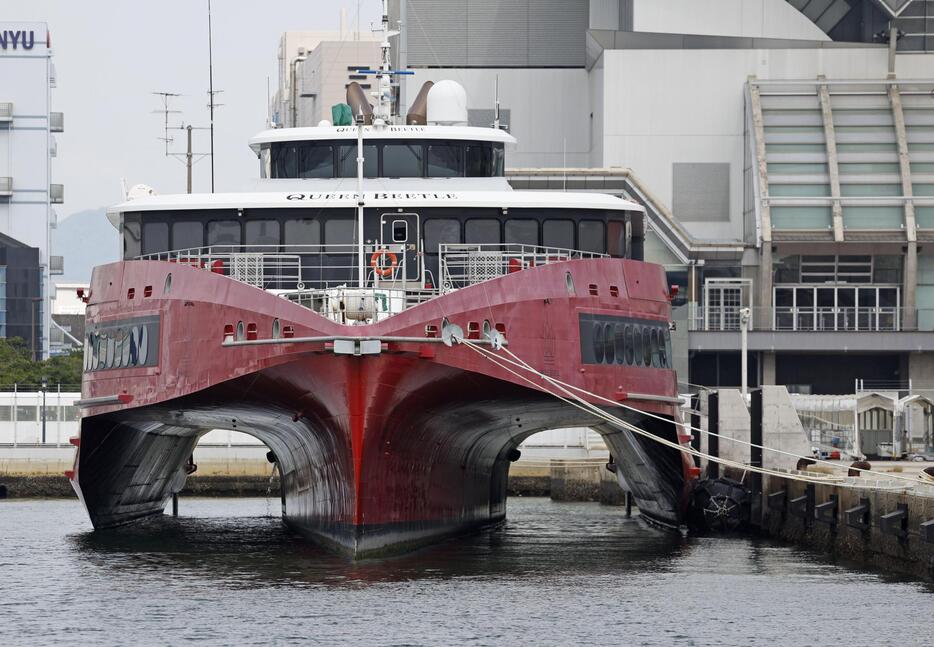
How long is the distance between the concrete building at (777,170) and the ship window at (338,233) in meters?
39.8

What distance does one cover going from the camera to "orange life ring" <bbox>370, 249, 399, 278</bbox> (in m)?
28.5

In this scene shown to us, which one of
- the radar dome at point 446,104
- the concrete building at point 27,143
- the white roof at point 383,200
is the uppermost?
the concrete building at point 27,143

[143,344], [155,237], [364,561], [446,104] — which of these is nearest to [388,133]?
[446,104]

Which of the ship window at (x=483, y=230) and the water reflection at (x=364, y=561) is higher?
the ship window at (x=483, y=230)

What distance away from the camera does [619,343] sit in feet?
97.1

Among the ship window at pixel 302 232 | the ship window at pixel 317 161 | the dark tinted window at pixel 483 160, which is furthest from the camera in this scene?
the dark tinted window at pixel 483 160

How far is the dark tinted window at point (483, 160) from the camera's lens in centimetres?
3591

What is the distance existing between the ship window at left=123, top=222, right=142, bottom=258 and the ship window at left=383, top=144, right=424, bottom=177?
18.5 feet

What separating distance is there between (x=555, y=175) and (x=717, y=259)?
295 inches

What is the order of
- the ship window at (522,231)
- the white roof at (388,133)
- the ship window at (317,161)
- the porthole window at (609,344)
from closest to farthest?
1. the porthole window at (609,344)
2. the ship window at (522,231)
3. the white roof at (388,133)
4. the ship window at (317,161)

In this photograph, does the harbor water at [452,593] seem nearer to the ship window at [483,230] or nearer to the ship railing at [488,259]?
the ship railing at [488,259]

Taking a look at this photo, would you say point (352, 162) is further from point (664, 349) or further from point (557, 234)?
point (664, 349)

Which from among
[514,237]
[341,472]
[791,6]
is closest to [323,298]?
[341,472]

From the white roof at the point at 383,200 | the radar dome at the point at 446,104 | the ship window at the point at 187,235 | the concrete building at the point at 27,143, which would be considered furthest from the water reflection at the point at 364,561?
the concrete building at the point at 27,143
